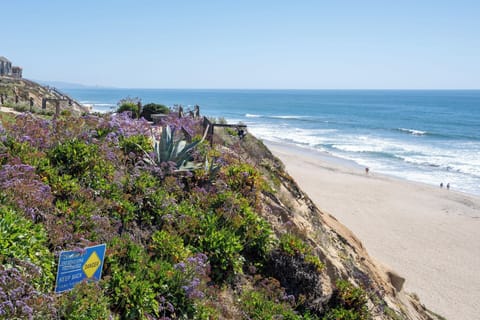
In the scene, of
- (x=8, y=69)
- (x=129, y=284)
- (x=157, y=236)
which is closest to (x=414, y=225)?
(x=157, y=236)

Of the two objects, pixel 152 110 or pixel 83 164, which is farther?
pixel 152 110

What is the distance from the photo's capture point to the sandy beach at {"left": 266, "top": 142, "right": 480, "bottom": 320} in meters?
15.5

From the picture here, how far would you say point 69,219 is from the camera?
4914 millimetres

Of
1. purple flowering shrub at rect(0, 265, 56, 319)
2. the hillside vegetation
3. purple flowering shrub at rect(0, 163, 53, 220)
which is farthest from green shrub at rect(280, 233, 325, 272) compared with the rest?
purple flowering shrub at rect(0, 265, 56, 319)

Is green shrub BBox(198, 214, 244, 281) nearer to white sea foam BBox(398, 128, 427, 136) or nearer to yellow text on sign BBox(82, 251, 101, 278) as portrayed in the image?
yellow text on sign BBox(82, 251, 101, 278)

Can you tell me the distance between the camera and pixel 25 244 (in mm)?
4098

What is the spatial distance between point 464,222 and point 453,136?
3940 cm

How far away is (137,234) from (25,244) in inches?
59.0

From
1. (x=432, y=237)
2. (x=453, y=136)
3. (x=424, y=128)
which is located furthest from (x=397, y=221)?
(x=424, y=128)

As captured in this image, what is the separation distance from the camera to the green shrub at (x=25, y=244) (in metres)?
3.87

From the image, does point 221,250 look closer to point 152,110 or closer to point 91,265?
point 91,265

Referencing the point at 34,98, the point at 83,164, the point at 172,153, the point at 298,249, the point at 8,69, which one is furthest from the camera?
the point at 8,69

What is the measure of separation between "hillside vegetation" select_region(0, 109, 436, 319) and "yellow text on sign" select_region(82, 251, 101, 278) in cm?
→ 12

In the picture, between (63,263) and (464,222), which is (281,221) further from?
(464,222)
